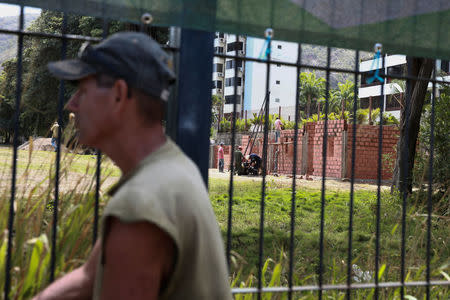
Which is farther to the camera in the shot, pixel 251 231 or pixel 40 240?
pixel 251 231

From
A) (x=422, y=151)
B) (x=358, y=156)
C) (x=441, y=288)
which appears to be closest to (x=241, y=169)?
(x=358, y=156)

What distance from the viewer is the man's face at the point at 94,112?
1.22 meters

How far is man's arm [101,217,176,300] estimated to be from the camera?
103 cm

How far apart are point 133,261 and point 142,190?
0.15m

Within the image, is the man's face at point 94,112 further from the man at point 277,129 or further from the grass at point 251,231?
the man at point 277,129

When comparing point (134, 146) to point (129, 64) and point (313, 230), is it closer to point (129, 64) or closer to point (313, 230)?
point (129, 64)

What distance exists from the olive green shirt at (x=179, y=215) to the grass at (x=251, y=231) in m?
0.92

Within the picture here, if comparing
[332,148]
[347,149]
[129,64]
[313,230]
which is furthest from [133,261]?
[332,148]

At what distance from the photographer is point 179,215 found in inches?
43.3

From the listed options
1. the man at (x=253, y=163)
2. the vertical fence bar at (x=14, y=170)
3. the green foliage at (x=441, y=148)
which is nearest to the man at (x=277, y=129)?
the man at (x=253, y=163)

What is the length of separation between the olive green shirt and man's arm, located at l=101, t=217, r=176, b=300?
0.08 feet

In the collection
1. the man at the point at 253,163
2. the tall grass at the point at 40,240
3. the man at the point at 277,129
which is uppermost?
the man at the point at 277,129

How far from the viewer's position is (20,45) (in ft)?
6.49

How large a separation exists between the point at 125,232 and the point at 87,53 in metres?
0.48
